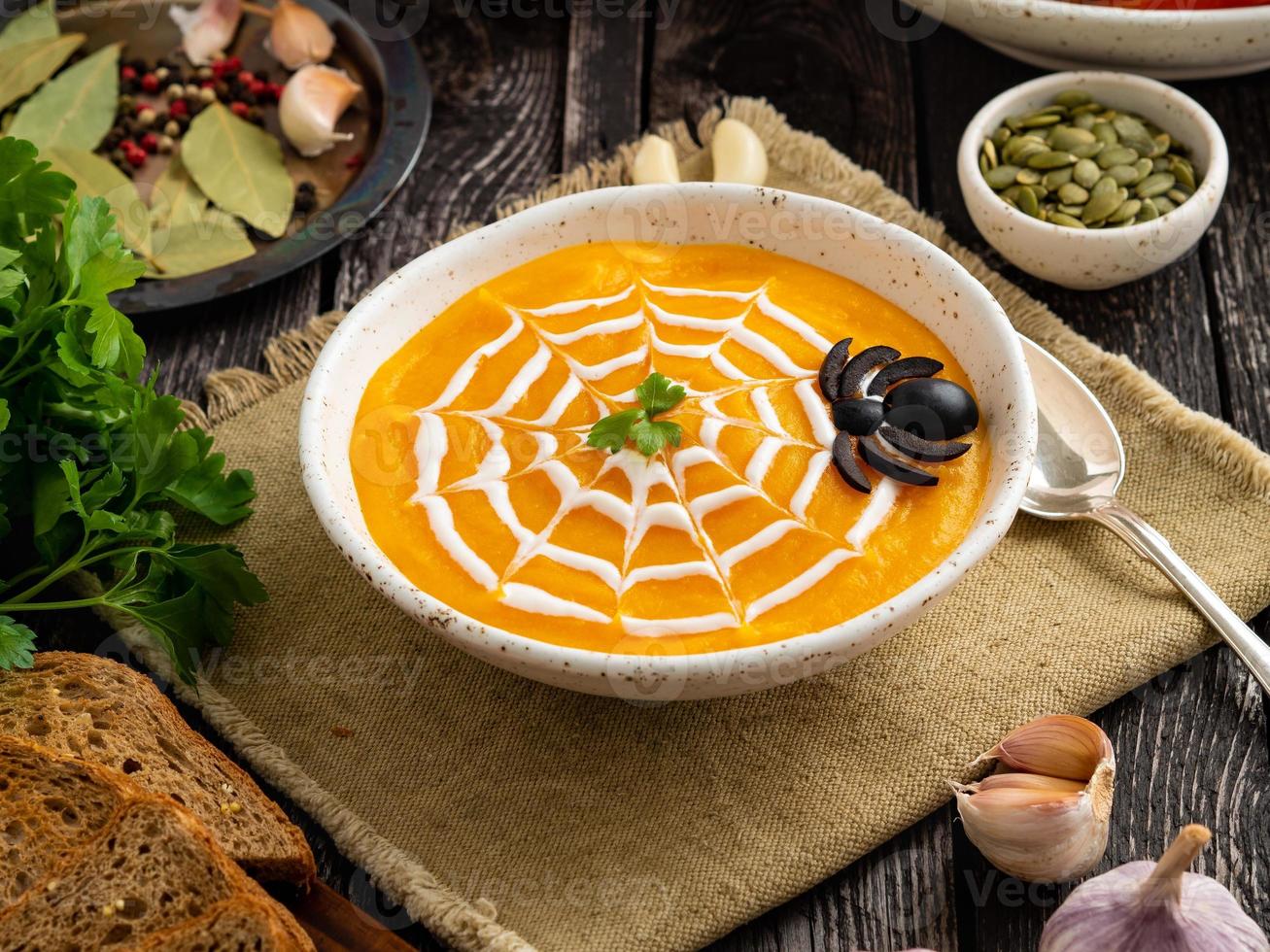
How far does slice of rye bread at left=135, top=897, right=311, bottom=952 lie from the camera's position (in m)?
2.03

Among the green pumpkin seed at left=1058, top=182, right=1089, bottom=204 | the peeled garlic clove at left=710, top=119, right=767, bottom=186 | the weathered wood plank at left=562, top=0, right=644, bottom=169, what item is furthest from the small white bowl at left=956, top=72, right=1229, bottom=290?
the weathered wood plank at left=562, top=0, right=644, bottom=169

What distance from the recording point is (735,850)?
237 cm

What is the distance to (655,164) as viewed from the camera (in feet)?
11.4

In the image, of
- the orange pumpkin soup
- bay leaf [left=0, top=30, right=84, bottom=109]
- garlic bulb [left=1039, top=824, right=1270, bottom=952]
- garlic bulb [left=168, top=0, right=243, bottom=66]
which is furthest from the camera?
garlic bulb [left=168, top=0, right=243, bottom=66]

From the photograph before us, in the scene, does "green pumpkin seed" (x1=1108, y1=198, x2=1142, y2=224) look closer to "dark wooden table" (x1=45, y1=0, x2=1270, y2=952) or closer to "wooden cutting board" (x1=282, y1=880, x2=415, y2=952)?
"dark wooden table" (x1=45, y1=0, x2=1270, y2=952)

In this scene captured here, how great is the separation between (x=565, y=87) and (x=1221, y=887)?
2809mm

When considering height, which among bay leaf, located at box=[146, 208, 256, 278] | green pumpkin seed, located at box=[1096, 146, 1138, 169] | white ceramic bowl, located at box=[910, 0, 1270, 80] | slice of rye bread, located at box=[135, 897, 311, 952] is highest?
white ceramic bowl, located at box=[910, 0, 1270, 80]

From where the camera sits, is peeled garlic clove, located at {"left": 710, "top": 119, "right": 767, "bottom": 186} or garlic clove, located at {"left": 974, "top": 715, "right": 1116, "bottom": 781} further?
peeled garlic clove, located at {"left": 710, "top": 119, "right": 767, "bottom": 186}

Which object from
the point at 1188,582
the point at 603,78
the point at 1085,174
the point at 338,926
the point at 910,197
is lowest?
the point at 338,926

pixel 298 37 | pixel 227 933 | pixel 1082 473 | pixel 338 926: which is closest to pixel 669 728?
pixel 338 926

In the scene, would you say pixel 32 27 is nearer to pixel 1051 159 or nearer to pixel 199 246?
pixel 199 246

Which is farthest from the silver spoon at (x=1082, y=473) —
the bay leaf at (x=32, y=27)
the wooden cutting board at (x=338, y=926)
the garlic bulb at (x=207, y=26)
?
the bay leaf at (x=32, y=27)

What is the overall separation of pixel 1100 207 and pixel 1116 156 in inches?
6.6

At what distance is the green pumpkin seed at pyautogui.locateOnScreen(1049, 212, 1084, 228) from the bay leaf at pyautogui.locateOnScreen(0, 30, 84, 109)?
2.78m
